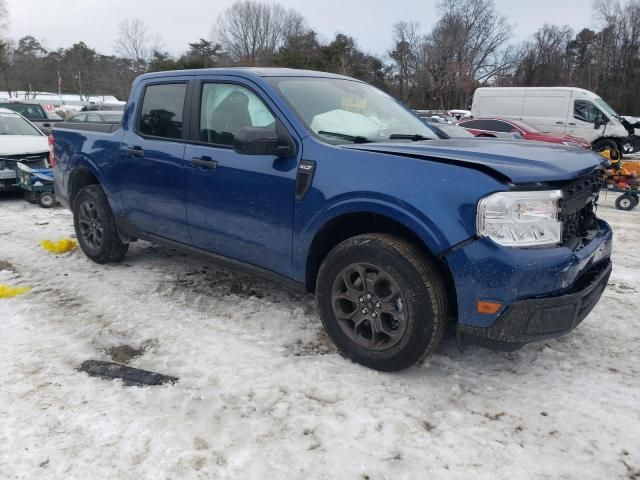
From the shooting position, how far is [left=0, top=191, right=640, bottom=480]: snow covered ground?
2230 mm

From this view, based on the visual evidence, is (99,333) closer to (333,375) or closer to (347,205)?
(333,375)

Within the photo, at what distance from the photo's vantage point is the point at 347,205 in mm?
2889

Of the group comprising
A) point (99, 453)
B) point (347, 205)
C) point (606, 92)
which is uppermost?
point (606, 92)

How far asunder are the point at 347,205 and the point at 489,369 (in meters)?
1.35

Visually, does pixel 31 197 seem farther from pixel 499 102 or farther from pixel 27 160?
pixel 499 102

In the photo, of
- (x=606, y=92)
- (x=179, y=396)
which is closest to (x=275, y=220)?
(x=179, y=396)

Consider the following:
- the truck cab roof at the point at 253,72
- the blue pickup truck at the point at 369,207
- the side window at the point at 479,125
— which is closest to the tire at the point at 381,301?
the blue pickup truck at the point at 369,207

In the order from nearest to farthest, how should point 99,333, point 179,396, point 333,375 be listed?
point 179,396 < point 333,375 < point 99,333

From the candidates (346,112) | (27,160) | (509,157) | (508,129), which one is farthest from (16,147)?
(508,129)

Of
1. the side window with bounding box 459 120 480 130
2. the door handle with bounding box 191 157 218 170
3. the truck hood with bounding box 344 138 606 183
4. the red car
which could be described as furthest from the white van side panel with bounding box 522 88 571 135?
the door handle with bounding box 191 157 218 170

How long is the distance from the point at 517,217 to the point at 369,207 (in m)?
0.78

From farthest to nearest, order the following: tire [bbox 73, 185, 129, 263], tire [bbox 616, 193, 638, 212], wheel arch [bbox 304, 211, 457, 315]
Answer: tire [bbox 616, 193, 638, 212] < tire [bbox 73, 185, 129, 263] < wheel arch [bbox 304, 211, 457, 315]

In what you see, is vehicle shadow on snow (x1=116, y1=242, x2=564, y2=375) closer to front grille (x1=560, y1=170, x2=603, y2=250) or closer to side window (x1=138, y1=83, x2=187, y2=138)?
front grille (x1=560, y1=170, x2=603, y2=250)

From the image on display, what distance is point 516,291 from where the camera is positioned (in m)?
2.46
